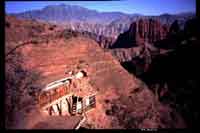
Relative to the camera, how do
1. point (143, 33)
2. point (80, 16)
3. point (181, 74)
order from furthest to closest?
point (143, 33) < point (181, 74) < point (80, 16)

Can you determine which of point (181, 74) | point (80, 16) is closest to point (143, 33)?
point (181, 74)

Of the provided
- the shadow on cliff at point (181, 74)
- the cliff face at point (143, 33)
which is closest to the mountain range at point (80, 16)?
the shadow on cliff at point (181, 74)

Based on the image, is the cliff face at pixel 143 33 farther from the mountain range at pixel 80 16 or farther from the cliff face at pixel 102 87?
the cliff face at pixel 102 87

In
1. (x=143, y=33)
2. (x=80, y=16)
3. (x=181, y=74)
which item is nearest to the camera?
(x=80, y=16)

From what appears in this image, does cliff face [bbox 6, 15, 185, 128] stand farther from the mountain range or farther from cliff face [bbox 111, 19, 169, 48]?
cliff face [bbox 111, 19, 169, 48]

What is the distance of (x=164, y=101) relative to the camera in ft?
31.4

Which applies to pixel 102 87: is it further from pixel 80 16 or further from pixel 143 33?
pixel 143 33

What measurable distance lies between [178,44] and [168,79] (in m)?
1.62

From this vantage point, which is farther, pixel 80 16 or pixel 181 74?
pixel 181 74

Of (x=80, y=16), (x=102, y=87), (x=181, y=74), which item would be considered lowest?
(x=102, y=87)

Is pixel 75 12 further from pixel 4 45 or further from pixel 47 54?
pixel 4 45

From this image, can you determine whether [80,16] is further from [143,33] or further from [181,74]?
[143,33]

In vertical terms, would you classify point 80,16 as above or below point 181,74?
above

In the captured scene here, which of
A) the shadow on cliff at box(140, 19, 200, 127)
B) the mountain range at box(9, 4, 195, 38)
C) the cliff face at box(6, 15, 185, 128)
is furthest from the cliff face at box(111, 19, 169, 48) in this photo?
the cliff face at box(6, 15, 185, 128)
